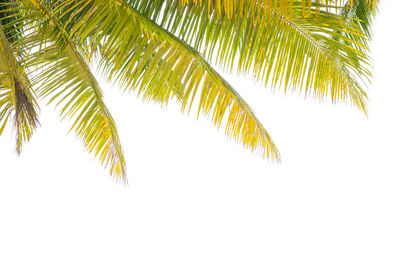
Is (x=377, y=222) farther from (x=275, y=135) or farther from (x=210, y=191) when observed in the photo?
(x=210, y=191)

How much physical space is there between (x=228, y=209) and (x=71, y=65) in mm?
6789

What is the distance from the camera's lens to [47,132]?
8641 mm

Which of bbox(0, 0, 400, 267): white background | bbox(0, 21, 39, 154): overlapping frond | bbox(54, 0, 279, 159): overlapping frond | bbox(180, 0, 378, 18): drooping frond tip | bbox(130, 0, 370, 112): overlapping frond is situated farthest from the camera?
bbox(0, 0, 400, 267): white background

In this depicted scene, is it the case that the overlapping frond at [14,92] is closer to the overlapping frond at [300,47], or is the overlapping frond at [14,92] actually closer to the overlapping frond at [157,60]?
the overlapping frond at [157,60]

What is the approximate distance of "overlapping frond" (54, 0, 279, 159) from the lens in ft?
8.52

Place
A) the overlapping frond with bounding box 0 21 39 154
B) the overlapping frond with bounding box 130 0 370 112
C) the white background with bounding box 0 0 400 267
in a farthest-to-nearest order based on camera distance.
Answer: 1. the white background with bounding box 0 0 400 267
2. the overlapping frond with bounding box 0 21 39 154
3. the overlapping frond with bounding box 130 0 370 112

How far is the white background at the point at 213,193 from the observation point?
8.76m

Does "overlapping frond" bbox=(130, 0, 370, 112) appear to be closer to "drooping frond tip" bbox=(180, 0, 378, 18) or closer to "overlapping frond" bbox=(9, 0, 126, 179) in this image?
"drooping frond tip" bbox=(180, 0, 378, 18)

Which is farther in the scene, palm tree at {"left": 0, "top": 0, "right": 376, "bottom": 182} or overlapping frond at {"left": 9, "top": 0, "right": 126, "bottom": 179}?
overlapping frond at {"left": 9, "top": 0, "right": 126, "bottom": 179}

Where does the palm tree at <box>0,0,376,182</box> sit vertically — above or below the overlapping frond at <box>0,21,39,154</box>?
above

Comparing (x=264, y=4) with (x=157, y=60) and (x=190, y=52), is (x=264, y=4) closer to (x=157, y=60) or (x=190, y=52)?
(x=190, y=52)

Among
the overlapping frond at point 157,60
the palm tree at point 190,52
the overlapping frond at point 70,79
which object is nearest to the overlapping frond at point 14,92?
the palm tree at point 190,52

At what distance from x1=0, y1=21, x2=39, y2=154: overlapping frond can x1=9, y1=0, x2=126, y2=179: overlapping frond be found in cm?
12

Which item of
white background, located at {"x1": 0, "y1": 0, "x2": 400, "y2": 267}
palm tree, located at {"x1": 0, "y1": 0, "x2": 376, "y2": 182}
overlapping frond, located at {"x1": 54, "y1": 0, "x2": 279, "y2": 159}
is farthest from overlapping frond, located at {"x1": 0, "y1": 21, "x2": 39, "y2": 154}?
white background, located at {"x1": 0, "y1": 0, "x2": 400, "y2": 267}
